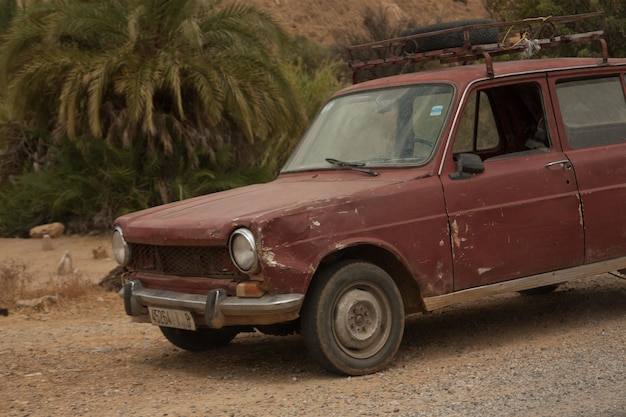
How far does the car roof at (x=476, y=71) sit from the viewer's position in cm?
763

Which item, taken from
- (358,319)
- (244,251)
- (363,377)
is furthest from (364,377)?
(244,251)

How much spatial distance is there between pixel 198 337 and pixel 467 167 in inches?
85.4

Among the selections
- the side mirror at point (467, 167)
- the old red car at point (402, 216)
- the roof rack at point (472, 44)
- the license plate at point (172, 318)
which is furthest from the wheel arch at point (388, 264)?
the roof rack at point (472, 44)

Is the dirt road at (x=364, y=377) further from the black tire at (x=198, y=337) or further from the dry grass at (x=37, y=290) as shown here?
the dry grass at (x=37, y=290)

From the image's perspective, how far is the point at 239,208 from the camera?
22.6 feet

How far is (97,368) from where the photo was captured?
754 centimetres

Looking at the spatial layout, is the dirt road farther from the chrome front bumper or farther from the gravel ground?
the chrome front bumper

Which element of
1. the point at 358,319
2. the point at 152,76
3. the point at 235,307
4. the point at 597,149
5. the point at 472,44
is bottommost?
the point at 358,319

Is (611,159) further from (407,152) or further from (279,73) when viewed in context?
(279,73)

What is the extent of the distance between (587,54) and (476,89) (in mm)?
11229

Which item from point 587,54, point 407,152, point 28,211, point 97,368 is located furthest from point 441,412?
point 587,54

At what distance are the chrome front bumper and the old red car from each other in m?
0.01

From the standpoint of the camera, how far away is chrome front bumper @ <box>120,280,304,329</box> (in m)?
6.43

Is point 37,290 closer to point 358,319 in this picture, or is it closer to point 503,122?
point 503,122
